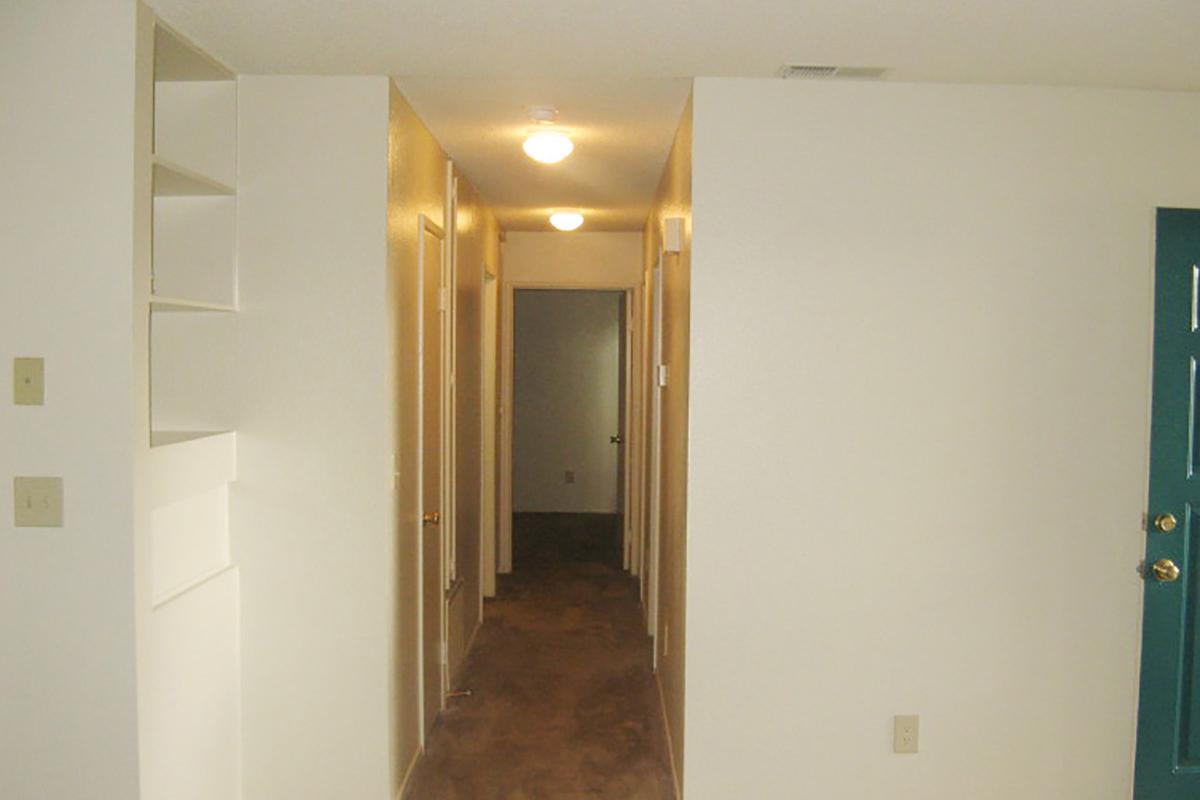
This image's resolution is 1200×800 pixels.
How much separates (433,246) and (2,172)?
5.44 feet

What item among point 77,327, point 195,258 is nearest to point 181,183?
point 195,258

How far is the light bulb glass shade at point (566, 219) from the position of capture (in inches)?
213

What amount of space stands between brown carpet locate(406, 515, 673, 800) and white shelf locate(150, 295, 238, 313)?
5.77ft

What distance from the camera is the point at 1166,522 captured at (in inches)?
112

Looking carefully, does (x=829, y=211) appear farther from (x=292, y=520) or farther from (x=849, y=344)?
(x=292, y=520)

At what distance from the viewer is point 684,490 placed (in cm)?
292

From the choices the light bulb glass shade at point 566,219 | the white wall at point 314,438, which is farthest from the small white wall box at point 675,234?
the light bulb glass shade at point 566,219

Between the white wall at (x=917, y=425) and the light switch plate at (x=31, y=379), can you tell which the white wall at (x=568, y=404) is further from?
the light switch plate at (x=31, y=379)

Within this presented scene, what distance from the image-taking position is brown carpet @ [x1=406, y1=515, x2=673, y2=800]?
3.31 meters

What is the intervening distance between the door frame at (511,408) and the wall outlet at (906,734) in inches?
132

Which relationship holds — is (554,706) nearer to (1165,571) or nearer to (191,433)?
(191,433)

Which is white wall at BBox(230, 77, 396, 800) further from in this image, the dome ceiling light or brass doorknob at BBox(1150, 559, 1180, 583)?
brass doorknob at BBox(1150, 559, 1180, 583)

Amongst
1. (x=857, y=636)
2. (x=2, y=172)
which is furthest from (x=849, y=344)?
(x=2, y=172)

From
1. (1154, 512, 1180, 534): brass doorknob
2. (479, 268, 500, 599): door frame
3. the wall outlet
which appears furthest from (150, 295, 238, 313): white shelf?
(1154, 512, 1180, 534): brass doorknob
